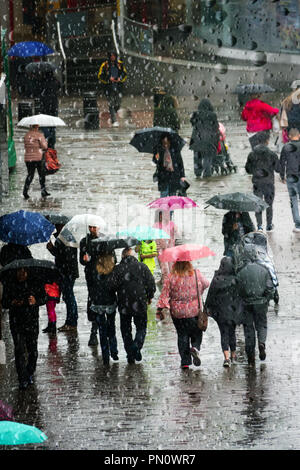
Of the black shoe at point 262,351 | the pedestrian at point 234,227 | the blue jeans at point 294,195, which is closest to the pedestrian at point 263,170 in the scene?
the blue jeans at point 294,195

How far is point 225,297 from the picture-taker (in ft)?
34.0

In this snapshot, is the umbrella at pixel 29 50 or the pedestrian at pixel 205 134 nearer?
the pedestrian at pixel 205 134

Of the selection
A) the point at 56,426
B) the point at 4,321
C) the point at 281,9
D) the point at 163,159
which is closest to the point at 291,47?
the point at 281,9

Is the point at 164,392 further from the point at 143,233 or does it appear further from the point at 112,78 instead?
the point at 112,78

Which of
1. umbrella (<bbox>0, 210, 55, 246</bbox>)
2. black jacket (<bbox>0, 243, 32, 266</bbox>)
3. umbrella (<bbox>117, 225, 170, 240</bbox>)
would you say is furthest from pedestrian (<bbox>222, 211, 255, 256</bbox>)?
black jacket (<bbox>0, 243, 32, 266</bbox>)

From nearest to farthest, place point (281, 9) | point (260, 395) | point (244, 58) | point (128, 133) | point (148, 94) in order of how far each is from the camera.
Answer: point (260, 395), point (128, 133), point (148, 94), point (244, 58), point (281, 9)

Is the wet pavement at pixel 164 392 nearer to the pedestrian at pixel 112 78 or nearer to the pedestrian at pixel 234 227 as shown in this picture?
the pedestrian at pixel 234 227

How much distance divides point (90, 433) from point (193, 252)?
2.47 metres

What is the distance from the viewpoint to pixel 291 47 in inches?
1795

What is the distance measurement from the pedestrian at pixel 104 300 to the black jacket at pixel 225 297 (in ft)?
3.26

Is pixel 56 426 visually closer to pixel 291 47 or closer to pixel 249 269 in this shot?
pixel 249 269

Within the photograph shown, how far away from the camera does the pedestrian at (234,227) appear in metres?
12.3

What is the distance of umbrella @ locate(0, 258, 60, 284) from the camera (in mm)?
9828

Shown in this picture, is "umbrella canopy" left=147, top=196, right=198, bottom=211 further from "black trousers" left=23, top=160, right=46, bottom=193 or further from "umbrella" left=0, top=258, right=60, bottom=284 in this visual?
"black trousers" left=23, top=160, right=46, bottom=193
